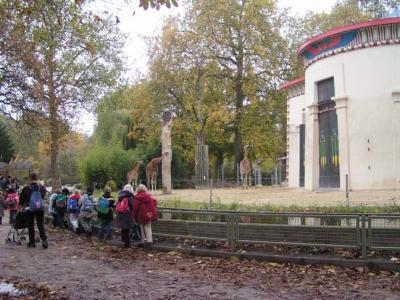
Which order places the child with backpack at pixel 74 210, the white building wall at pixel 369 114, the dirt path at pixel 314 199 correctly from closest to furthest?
the dirt path at pixel 314 199 < the child with backpack at pixel 74 210 < the white building wall at pixel 369 114

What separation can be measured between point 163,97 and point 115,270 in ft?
108

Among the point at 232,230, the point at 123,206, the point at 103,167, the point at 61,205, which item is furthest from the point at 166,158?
the point at 232,230

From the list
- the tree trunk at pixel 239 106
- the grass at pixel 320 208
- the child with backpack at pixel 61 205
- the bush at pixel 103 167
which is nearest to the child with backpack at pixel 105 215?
the grass at pixel 320 208

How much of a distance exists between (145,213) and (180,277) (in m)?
3.37

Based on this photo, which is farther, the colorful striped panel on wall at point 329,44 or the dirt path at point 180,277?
the colorful striped panel on wall at point 329,44

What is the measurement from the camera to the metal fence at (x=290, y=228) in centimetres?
952

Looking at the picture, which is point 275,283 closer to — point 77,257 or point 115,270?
point 115,270

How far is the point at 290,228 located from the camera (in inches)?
406

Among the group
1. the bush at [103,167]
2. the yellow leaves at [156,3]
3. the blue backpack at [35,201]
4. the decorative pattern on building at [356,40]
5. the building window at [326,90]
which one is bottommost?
the blue backpack at [35,201]

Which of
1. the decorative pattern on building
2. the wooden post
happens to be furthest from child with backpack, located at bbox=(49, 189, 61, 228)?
the decorative pattern on building

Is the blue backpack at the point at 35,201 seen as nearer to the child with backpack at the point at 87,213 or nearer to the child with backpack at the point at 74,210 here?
the child with backpack at the point at 87,213

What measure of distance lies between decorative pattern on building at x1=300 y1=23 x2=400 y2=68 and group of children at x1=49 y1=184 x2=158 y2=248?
11.6m

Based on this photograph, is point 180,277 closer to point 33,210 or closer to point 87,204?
point 33,210

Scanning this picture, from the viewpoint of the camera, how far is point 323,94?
72.0 ft
